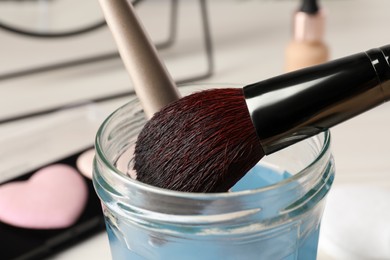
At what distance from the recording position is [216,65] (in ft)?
2.07

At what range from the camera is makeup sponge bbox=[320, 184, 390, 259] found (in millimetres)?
395

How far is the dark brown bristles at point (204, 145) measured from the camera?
0.27m

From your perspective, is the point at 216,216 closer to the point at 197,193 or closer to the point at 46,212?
the point at 197,193

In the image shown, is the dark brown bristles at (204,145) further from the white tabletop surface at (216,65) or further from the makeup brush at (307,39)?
the makeup brush at (307,39)

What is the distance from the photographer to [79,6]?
729 mm

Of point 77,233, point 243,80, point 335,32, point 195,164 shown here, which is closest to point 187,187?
point 195,164

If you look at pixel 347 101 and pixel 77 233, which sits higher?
pixel 347 101

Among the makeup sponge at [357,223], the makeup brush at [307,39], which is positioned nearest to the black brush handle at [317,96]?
the makeup sponge at [357,223]

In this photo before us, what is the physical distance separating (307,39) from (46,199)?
0.27 m

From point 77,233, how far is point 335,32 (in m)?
0.39

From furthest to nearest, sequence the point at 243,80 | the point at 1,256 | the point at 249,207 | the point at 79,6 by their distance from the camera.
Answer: the point at 79,6
the point at 243,80
the point at 1,256
the point at 249,207

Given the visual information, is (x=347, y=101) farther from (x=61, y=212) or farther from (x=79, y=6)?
(x=79, y=6)

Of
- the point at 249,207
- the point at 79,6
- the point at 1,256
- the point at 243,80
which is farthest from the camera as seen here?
the point at 79,6

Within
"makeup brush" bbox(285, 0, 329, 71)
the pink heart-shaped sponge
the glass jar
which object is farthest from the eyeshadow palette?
"makeup brush" bbox(285, 0, 329, 71)
